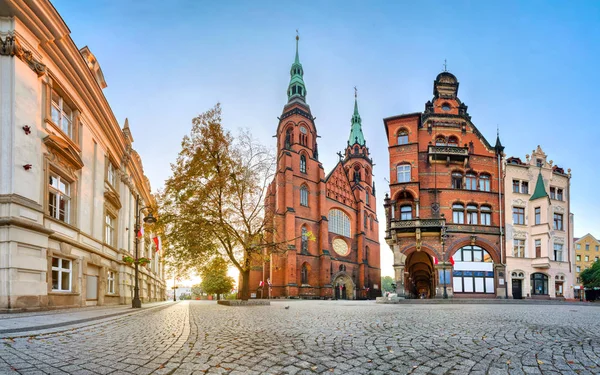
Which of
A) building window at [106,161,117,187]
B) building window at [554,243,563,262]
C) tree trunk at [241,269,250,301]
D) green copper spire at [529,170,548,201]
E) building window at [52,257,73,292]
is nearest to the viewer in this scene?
building window at [52,257,73,292]

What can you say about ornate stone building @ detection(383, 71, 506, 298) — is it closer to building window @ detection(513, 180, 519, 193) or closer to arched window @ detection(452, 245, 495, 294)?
arched window @ detection(452, 245, 495, 294)

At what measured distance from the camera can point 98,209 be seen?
65.9 ft

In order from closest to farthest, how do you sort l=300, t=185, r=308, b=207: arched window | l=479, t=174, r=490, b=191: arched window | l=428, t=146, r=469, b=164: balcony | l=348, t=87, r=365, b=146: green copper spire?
l=428, t=146, r=469, b=164: balcony → l=479, t=174, r=490, b=191: arched window → l=300, t=185, r=308, b=207: arched window → l=348, t=87, r=365, b=146: green copper spire

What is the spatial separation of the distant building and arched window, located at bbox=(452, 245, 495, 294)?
190 centimetres

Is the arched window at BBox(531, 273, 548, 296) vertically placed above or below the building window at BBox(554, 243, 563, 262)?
below

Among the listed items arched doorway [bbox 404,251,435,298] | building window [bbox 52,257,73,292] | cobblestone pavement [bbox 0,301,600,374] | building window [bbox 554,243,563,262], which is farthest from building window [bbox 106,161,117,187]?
building window [bbox 554,243,563,262]

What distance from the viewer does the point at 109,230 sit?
23.3m

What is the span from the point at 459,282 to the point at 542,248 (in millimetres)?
8106

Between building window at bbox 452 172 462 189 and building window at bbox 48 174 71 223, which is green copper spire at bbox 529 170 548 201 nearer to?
building window at bbox 452 172 462 189

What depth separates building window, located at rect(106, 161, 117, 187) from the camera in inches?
903

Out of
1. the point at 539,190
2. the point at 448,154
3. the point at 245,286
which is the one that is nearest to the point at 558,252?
the point at 539,190

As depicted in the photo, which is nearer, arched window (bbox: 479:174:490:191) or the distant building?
the distant building

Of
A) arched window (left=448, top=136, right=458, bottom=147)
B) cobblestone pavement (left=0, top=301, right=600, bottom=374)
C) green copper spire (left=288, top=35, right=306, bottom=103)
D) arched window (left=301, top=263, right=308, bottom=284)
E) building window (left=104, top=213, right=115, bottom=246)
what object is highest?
green copper spire (left=288, top=35, right=306, bottom=103)

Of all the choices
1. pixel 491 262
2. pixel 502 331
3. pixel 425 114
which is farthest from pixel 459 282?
pixel 502 331
